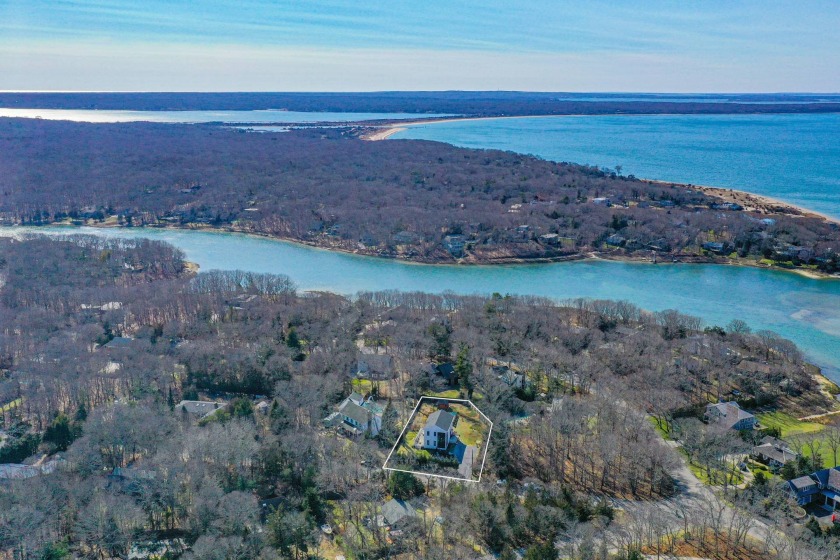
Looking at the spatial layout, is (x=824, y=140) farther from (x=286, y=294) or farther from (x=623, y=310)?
(x=286, y=294)

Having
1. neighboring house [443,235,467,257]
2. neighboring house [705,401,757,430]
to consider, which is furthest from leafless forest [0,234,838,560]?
neighboring house [443,235,467,257]

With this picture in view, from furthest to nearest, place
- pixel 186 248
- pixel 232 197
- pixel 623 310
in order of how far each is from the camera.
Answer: pixel 232 197
pixel 186 248
pixel 623 310

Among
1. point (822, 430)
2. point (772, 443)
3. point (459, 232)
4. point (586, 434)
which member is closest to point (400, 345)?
point (586, 434)

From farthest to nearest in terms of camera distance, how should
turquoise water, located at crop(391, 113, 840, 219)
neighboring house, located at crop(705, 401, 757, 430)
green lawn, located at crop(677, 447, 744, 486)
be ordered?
turquoise water, located at crop(391, 113, 840, 219) < neighboring house, located at crop(705, 401, 757, 430) < green lawn, located at crop(677, 447, 744, 486)

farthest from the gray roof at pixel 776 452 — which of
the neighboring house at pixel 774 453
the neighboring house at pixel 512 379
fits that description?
the neighboring house at pixel 512 379

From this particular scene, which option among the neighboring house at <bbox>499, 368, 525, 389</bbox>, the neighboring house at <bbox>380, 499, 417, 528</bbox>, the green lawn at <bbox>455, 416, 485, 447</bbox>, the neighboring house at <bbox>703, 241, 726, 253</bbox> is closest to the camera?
the neighboring house at <bbox>380, 499, 417, 528</bbox>

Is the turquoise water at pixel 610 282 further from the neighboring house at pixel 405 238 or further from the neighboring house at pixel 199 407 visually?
the neighboring house at pixel 199 407

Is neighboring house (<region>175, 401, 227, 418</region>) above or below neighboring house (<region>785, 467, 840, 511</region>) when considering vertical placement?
above

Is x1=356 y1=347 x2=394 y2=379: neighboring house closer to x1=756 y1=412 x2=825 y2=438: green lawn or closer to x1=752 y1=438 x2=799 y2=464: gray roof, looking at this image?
x1=752 y1=438 x2=799 y2=464: gray roof
